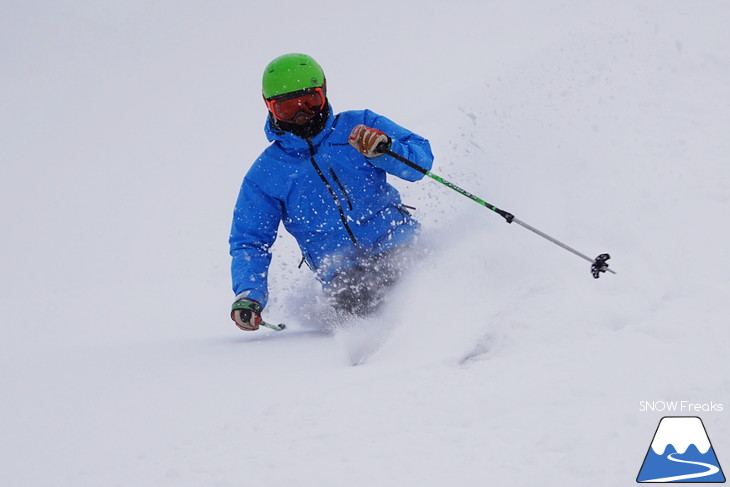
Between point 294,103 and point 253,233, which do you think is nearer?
point 294,103

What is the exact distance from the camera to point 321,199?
432 cm

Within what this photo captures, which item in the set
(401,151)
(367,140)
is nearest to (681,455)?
(367,140)

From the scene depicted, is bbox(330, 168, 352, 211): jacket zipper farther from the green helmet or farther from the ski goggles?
the green helmet

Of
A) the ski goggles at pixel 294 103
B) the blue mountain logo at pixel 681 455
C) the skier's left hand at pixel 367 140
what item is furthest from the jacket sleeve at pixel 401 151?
the blue mountain logo at pixel 681 455

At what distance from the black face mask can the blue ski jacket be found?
1.3 inches

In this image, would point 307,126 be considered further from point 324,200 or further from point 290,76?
point 324,200

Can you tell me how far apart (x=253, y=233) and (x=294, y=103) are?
1.03 metres

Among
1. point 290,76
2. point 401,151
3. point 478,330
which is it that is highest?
point 290,76

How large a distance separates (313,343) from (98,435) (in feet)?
5.49

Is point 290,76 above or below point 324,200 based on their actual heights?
above

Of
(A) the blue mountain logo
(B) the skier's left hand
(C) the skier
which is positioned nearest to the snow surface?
(A) the blue mountain logo

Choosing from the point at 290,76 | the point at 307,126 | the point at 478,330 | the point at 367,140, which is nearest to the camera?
the point at 478,330

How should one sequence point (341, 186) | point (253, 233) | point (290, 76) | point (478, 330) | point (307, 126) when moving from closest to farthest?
point (478, 330) < point (290, 76) < point (307, 126) < point (341, 186) < point (253, 233)

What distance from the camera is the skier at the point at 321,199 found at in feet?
13.1
